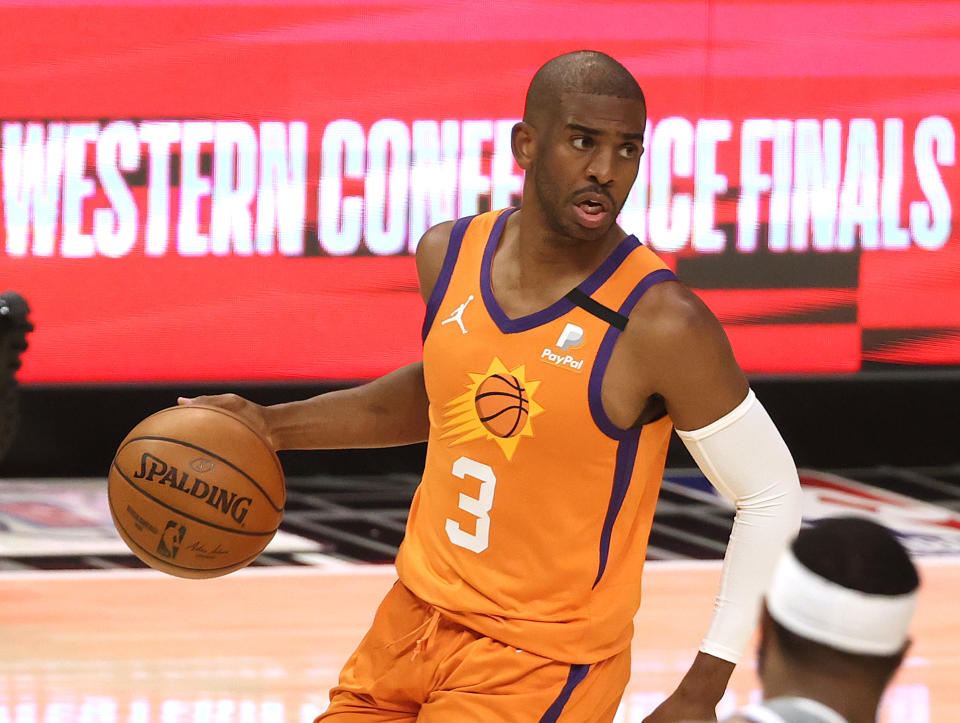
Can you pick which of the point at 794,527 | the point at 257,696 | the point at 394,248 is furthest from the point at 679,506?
the point at 794,527

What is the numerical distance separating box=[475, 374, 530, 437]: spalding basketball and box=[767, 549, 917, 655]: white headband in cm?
95

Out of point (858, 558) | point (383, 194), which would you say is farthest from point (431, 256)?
point (383, 194)

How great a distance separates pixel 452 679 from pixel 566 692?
0.19 metres

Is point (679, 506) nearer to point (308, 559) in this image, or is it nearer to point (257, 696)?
point (308, 559)

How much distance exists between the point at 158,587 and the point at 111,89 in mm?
2299

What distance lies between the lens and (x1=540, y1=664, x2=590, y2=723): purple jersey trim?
2480 millimetres

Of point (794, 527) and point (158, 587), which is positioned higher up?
point (794, 527)

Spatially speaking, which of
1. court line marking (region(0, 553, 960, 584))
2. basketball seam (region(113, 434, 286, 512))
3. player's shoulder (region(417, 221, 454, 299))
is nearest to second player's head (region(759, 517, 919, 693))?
player's shoulder (region(417, 221, 454, 299))

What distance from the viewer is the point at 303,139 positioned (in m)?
6.59

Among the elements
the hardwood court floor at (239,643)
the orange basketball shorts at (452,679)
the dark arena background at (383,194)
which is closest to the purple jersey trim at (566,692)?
the orange basketball shorts at (452,679)

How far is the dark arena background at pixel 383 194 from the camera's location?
21.4 feet

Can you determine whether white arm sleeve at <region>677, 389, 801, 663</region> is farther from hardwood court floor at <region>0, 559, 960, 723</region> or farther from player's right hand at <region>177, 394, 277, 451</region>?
hardwood court floor at <region>0, 559, 960, 723</region>

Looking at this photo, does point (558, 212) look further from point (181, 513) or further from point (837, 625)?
point (837, 625)

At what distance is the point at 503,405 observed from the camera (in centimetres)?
247
